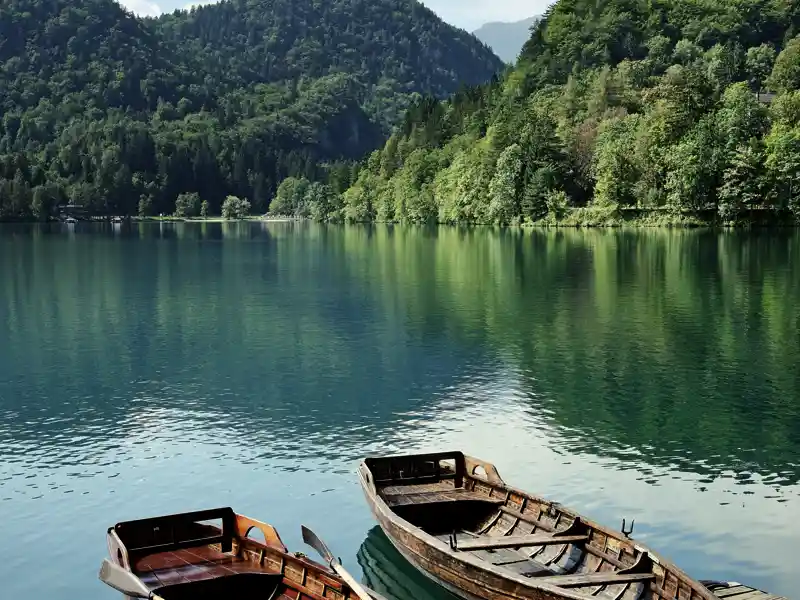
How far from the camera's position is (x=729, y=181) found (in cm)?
12850

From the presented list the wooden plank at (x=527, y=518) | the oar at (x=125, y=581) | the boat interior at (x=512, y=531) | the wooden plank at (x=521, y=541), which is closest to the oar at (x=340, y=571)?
the boat interior at (x=512, y=531)

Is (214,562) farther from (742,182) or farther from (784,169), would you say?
(742,182)

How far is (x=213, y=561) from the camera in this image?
17.8 metres

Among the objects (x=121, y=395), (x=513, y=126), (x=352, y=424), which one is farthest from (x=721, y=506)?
(x=513, y=126)

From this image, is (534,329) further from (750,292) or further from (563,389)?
(750,292)

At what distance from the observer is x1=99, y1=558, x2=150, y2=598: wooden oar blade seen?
51.5 feet

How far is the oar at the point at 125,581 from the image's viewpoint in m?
15.6

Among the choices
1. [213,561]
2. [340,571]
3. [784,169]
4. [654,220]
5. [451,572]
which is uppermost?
[784,169]

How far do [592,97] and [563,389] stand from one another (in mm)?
153177

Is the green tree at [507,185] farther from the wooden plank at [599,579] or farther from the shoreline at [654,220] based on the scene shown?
the wooden plank at [599,579]

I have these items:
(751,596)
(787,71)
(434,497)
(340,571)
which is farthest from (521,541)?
(787,71)

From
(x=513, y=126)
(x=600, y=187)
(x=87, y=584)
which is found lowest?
(x=87, y=584)

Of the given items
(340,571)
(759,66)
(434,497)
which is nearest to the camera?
(340,571)

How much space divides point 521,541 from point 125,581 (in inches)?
286
